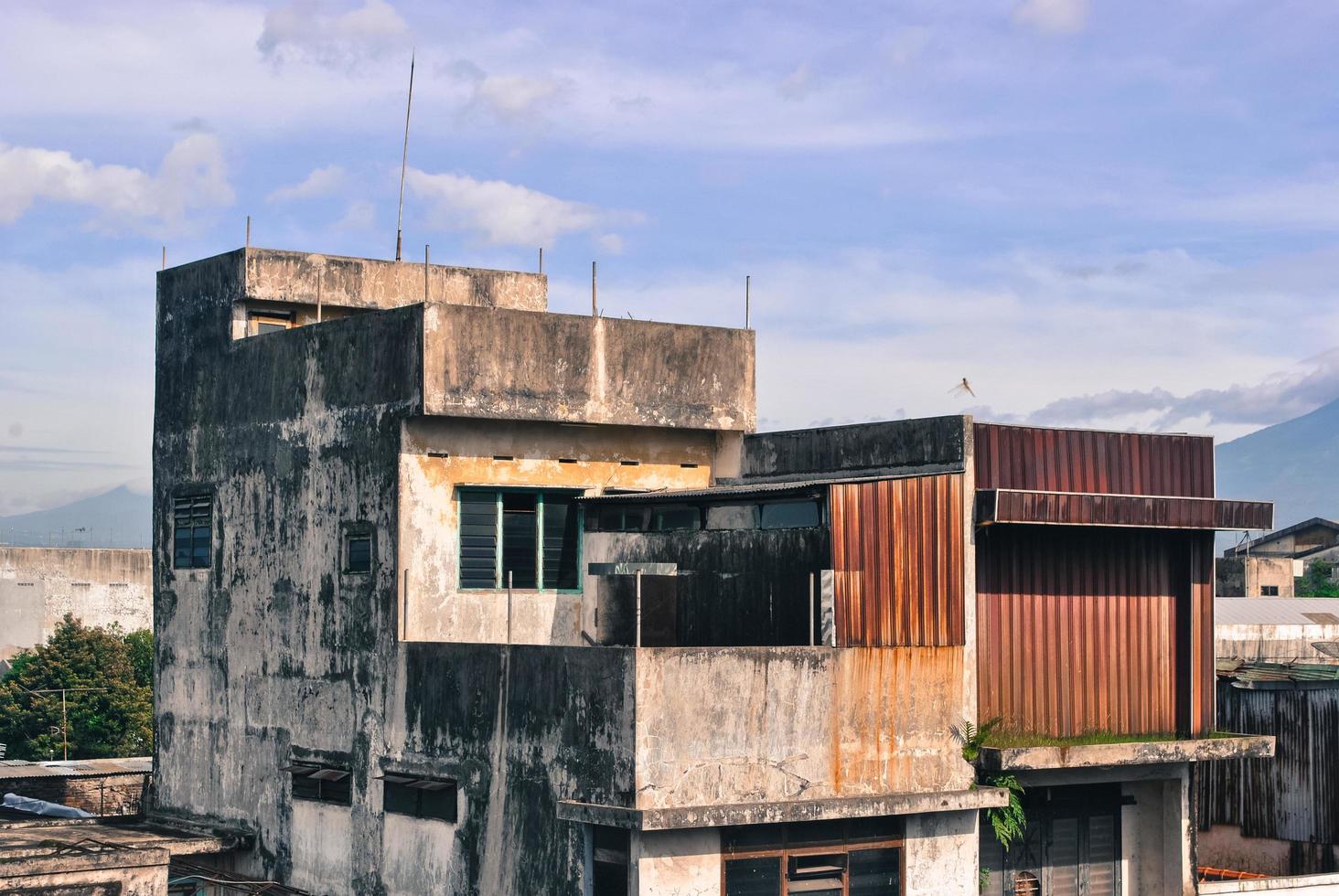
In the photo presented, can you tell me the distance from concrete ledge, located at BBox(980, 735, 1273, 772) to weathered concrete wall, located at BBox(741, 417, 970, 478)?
311 cm

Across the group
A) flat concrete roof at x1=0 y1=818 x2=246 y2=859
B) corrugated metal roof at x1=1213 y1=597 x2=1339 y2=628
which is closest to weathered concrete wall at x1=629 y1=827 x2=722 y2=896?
flat concrete roof at x1=0 y1=818 x2=246 y2=859

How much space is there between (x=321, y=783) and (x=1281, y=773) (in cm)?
1337

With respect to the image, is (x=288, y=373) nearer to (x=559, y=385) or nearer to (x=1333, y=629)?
(x=559, y=385)

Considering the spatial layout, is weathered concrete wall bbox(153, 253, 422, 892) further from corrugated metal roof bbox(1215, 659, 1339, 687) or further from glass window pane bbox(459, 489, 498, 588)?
corrugated metal roof bbox(1215, 659, 1339, 687)

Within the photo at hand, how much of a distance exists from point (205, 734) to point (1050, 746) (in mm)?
11083

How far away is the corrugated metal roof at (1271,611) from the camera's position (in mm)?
34969

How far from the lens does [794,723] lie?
16.6 metres

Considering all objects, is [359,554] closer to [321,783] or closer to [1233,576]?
[321,783]

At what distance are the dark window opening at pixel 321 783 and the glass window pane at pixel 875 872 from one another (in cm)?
610

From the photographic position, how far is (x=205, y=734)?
73.3 feet

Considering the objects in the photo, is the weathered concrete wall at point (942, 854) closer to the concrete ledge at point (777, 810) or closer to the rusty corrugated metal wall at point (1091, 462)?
the concrete ledge at point (777, 810)

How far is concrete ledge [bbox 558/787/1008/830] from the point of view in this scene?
51.3 feet

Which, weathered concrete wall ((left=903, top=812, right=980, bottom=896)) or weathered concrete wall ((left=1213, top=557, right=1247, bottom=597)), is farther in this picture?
weathered concrete wall ((left=1213, top=557, right=1247, bottom=597))

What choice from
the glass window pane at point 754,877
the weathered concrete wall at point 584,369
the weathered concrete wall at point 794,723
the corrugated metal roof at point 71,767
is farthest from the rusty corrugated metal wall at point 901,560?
the corrugated metal roof at point 71,767
